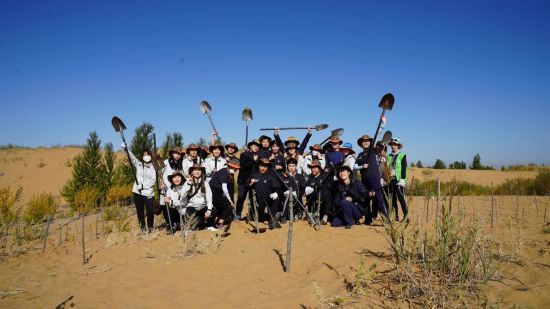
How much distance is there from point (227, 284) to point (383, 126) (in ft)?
13.2

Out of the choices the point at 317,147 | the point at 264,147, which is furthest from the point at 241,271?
the point at 317,147

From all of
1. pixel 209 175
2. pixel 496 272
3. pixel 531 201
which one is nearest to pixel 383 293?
pixel 496 272

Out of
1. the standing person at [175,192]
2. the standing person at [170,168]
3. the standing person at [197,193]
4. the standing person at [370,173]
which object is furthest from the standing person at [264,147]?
the standing person at [370,173]

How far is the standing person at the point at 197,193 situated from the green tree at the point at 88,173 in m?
8.04

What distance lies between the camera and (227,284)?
4914 mm

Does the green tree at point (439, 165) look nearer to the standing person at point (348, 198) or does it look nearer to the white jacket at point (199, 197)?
the standing person at point (348, 198)

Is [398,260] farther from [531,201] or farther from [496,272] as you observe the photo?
[531,201]

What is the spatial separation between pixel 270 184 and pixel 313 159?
6.07 ft

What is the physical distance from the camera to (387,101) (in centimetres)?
670

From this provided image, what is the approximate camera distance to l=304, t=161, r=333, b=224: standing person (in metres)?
7.93

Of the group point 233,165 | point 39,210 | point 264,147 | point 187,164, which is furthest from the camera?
point 39,210

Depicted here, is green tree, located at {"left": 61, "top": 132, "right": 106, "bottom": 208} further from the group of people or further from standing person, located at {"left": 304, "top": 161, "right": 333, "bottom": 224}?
standing person, located at {"left": 304, "top": 161, "right": 333, "bottom": 224}

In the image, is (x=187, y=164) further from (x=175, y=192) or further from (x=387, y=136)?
(x=387, y=136)

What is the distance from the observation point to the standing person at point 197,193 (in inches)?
296
